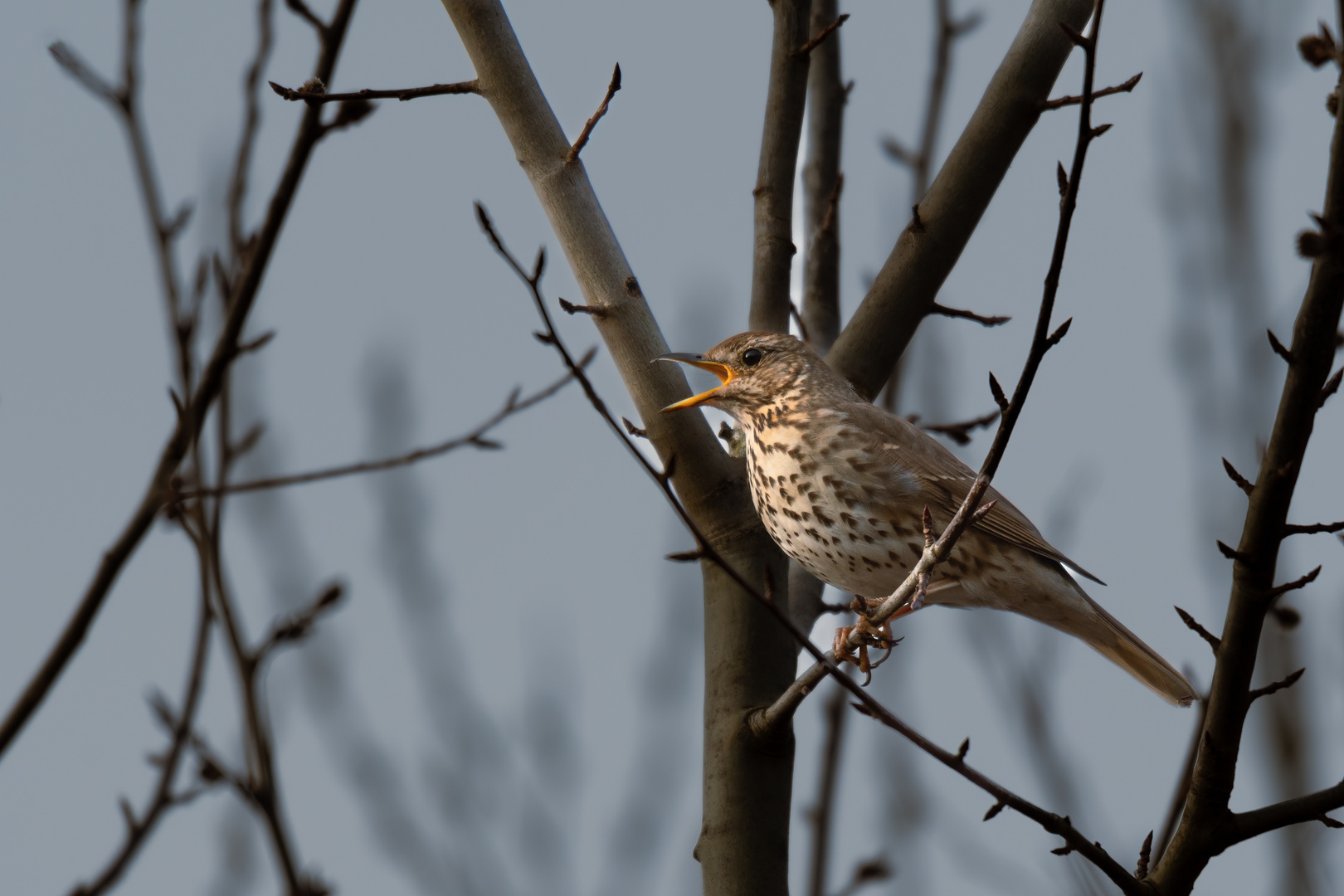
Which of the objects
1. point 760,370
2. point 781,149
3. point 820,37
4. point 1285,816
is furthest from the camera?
point 760,370

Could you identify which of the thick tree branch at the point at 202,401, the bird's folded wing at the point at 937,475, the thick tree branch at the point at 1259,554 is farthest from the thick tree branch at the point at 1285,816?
the thick tree branch at the point at 202,401

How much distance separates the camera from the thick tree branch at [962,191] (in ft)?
14.8

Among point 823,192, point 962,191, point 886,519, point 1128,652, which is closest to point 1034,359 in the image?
point 886,519

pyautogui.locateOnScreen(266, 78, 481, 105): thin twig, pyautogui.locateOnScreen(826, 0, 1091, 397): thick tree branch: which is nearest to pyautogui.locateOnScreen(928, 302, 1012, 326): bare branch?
pyautogui.locateOnScreen(826, 0, 1091, 397): thick tree branch

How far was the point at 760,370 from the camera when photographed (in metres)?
5.26

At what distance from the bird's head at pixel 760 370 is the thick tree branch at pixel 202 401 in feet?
5.46

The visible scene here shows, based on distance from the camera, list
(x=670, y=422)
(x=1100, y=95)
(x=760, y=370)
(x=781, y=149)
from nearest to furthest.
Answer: (x=1100, y=95) < (x=670, y=422) < (x=781, y=149) < (x=760, y=370)

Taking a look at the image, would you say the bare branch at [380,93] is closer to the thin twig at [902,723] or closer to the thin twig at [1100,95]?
the thin twig at [902,723]

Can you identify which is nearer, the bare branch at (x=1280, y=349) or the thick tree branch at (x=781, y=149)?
the bare branch at (x=1280, y=349)

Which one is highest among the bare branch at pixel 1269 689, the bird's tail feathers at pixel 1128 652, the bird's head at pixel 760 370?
the bird's head at pixel 760 370

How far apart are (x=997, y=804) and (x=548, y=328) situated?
4.88 feet

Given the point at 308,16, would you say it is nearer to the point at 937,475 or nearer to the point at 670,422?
the point at 670,422

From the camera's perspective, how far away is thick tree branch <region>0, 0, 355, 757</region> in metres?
3.21

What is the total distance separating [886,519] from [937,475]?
40 cm
